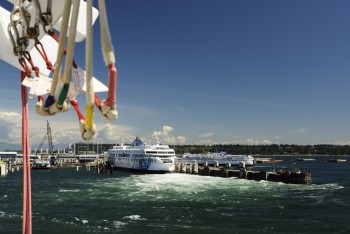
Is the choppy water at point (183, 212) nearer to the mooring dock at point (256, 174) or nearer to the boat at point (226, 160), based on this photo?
the mooring dock at point (256, 174)

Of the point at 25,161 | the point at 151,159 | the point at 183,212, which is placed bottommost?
the point at 183,212

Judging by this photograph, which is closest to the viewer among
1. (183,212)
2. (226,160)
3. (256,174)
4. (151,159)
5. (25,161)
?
(25,161)

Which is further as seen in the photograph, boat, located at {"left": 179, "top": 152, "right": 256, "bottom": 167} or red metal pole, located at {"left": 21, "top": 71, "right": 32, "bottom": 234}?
boat, located at {"left": 179, "top": 152, "right": 256, "bottom": 167}

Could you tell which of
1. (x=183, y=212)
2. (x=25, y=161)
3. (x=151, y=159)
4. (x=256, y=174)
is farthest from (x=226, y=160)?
(x=25, y=161)

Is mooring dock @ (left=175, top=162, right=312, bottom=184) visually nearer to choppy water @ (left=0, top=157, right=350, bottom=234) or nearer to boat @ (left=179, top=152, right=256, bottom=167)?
choppy water @ (left=0, top=157, right=350, bottom=234)

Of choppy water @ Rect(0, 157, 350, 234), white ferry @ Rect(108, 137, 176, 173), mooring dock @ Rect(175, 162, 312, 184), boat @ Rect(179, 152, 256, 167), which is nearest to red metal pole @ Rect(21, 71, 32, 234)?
choppy water @ Rect(0, 157, 350, 234)

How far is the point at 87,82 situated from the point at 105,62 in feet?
0.81

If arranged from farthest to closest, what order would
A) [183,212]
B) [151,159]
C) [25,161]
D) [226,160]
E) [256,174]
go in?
1. [226,160]
2. [151,159]
3. [256,174]
4. [183,212]
5. [25,161]

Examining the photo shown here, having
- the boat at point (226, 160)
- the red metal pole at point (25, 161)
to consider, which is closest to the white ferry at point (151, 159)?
the boat at point (226, 160)

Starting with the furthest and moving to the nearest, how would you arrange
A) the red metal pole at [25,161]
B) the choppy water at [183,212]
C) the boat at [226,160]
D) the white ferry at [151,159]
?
the boat at [226,160]
the white ferry at [151,159]
the choppy water at [183,212]
the red metal pole at [25,161]

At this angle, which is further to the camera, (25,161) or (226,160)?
(226,160)

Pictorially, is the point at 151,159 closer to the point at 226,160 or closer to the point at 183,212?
the point at 183,212

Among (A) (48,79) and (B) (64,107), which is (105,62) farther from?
(A) (48,79)

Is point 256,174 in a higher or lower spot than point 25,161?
lower
